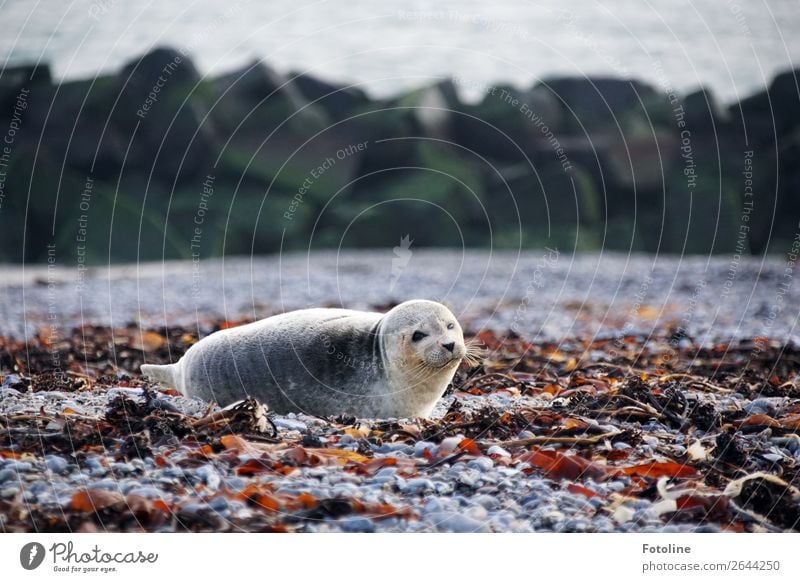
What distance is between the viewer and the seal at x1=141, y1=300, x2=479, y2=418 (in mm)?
6168

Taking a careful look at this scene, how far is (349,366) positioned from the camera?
6.31 m

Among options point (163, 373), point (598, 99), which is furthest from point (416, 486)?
point (598, 99)

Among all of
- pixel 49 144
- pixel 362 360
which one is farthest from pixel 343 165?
pixel 362 360

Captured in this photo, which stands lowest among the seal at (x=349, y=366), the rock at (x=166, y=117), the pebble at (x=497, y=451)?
the pebble at (x=497, y=451)

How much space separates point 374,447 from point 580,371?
3.24 m

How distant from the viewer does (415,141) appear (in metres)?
22.1

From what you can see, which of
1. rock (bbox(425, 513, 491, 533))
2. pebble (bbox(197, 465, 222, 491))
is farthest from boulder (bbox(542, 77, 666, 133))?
rock (bbox(425, 513, 491, 533))

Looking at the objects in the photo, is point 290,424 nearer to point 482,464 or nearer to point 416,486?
point 416,486

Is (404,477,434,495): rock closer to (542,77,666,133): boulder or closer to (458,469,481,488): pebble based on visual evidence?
(458,469,481,488): pebble

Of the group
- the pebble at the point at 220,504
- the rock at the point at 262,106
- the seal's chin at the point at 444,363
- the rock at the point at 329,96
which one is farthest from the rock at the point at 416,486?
the rock at the point at 329,96

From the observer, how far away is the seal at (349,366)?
20.2 feet

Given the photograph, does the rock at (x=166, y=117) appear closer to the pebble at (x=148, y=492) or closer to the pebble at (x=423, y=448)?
the pebble at (x=423, y=448)

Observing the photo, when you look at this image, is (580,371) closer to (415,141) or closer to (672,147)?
(415,141)

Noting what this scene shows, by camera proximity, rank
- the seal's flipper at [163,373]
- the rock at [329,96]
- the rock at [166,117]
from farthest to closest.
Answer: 1. the rock at [329,96]
2. the rock at [166,117]
3. the seal's flipper at [163,373]
